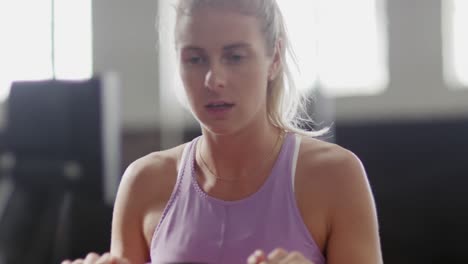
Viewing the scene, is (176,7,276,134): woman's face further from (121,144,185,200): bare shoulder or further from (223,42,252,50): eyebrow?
(121,144,185,200): bare shoulder

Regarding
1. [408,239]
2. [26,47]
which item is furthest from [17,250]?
[26,47]

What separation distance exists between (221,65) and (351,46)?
2.75m

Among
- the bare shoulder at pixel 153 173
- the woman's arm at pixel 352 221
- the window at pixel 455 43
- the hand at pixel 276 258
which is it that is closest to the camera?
the hand at pixel 276 258


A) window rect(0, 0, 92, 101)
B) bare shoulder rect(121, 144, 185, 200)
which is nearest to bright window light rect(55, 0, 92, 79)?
window rect(0, 0, 92, 101)

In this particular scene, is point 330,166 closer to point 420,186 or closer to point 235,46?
point 235,46

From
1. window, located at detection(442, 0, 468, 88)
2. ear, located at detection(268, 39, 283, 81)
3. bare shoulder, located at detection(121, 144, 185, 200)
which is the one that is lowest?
bare shoulder, located at detection(121, 144, 185, 200)

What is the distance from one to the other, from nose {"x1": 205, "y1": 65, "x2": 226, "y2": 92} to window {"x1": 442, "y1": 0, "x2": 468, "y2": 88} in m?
2.75

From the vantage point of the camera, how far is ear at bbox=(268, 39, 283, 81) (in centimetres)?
83

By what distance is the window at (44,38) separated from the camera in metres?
3.39

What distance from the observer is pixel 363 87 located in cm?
342

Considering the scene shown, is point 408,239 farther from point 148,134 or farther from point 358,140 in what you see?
point 148,134

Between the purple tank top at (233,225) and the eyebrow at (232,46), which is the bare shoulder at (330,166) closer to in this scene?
the purple tank top at (233,225)

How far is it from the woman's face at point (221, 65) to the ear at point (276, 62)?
44 mm

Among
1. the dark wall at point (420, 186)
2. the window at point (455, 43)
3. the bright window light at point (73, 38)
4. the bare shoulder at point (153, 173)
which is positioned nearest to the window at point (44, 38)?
the bright window light at point (73, 38)
